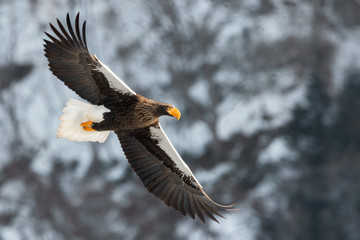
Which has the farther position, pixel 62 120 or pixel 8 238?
pixel 8 238

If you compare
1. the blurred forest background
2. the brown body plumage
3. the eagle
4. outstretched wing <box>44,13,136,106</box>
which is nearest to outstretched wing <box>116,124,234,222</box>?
the eagle

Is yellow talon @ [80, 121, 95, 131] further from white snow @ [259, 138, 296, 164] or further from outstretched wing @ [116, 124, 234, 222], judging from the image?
white snow @ [259, 138, 296, 164]

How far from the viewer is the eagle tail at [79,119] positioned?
4.93m

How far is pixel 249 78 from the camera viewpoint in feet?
35.0

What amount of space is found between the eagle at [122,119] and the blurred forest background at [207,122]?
15.5ft

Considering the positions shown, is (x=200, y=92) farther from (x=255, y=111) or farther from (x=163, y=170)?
(x=163, y=170)

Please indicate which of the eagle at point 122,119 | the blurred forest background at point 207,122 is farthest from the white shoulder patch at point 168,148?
the blurred forest background at point 207,122

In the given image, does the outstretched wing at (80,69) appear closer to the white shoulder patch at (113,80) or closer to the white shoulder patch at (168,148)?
the white shoulder patch at (113,80)

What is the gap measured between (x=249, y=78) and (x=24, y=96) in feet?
14.9

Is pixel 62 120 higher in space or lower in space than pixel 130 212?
lower

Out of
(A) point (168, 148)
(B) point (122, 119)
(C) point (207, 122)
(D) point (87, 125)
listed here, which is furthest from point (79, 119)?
(C) point (207, 122)

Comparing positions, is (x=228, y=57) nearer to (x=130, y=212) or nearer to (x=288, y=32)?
(x=288, y=32)

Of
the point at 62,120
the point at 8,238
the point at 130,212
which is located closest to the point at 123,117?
the point at 62,120

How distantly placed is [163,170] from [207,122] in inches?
210
